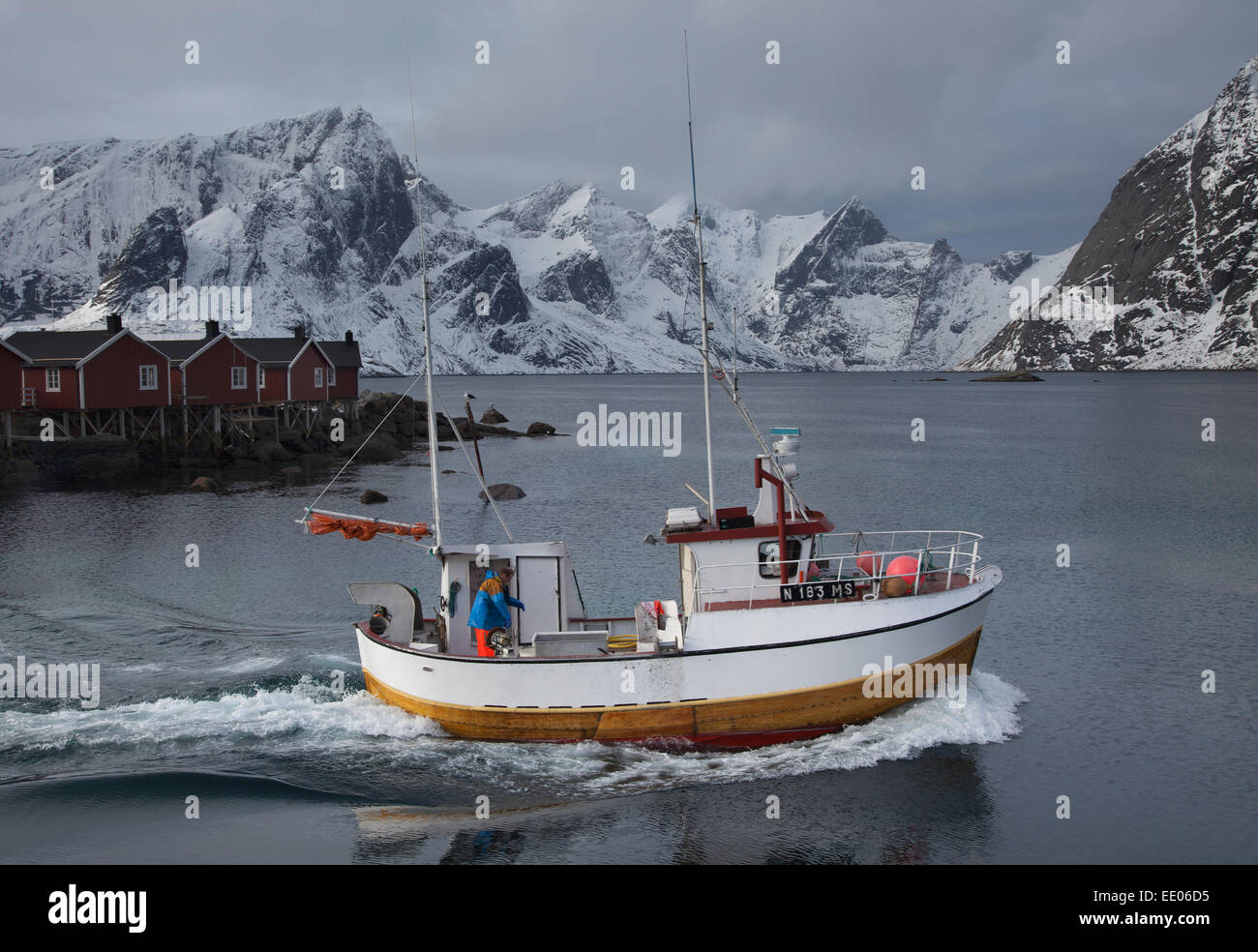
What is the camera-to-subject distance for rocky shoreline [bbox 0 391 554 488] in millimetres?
56531

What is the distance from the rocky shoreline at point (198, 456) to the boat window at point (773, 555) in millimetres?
27540

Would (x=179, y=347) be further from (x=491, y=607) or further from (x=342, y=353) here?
(x=491, y=607)

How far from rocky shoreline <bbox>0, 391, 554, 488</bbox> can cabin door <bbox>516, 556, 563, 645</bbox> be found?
2438cm

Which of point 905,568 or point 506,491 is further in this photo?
point 506,491

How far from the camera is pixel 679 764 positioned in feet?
60.2

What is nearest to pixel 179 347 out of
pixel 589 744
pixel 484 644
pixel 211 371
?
pixel 211 371

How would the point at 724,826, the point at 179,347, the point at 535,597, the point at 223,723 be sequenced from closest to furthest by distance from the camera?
the point at 724,826 → the point at 223,723 → the point at 535,597 → the point at 179,347

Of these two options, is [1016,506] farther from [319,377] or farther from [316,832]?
[319,377]

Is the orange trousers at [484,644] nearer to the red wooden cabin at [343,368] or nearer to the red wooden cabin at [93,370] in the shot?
the red wooden cabin at [93,370]

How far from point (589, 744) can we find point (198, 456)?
53.7 m

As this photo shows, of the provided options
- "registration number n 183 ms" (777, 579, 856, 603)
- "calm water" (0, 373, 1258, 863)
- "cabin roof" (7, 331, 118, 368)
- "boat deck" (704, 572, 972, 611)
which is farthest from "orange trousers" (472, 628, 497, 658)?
"cabin roof" (7, 331, 118, 368)

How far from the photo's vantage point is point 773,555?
1942 cm
